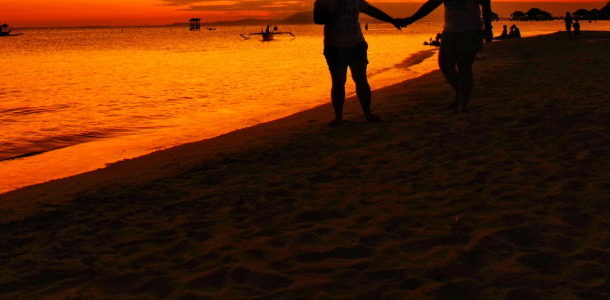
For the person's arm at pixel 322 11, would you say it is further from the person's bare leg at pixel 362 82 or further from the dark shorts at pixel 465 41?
the dark shorts at pixel 465 41

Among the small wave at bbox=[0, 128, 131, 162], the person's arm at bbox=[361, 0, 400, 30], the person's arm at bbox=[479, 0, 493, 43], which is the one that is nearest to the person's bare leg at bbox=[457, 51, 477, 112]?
the person's arm at bbox=[479, 0, 493, 43]

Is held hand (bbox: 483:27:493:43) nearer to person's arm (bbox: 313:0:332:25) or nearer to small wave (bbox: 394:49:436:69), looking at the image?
person's arm (bbox: 313:0:332:25)

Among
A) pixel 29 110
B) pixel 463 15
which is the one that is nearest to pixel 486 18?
pixel 463 15

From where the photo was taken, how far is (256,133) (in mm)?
9297

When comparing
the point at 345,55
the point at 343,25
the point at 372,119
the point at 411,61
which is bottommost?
the point at 372,119

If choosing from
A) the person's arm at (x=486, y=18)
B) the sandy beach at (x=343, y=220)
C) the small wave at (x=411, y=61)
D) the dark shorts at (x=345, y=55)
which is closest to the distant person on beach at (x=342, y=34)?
the dark shorts at (x=345, y=55)

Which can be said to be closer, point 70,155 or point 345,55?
point 345,55

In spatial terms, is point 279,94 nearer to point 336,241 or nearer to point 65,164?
point 65,164

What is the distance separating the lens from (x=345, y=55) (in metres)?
7.46

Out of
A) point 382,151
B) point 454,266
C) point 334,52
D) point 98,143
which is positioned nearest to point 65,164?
point 98,143

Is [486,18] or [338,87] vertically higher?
Result: [486,18]

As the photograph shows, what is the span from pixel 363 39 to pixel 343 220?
13.7 ft

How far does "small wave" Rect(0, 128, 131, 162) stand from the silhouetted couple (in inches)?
203

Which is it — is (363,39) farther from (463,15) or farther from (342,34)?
(463,15)
